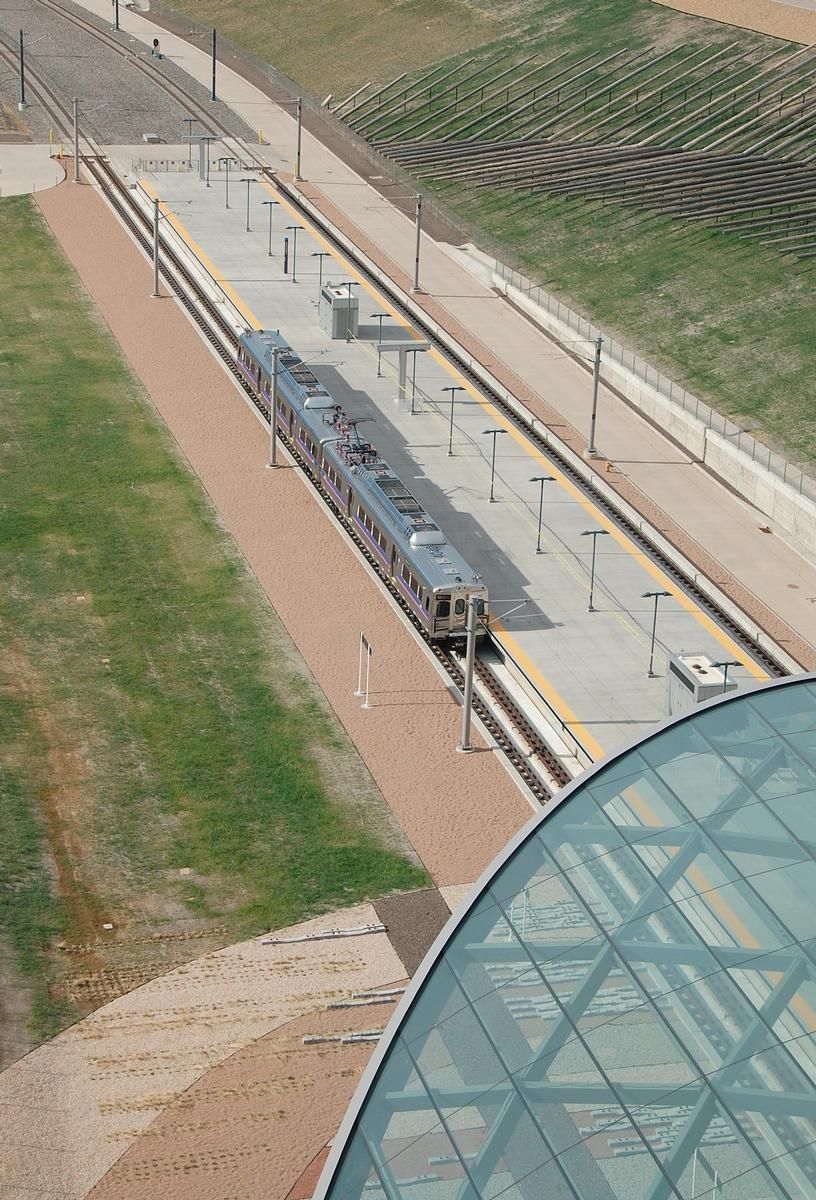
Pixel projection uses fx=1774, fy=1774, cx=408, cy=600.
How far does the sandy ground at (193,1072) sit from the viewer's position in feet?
113

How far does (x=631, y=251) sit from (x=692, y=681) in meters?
49.8

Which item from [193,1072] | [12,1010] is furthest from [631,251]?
[193,1072]

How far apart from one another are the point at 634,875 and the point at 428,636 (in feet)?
102

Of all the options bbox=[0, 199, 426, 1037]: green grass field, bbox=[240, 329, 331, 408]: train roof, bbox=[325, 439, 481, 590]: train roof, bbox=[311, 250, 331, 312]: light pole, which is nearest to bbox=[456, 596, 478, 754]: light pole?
bbox=[0, 199, 426, 1037]: green grass field

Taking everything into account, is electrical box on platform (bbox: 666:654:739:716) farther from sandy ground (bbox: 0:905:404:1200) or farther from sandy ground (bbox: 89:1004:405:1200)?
sandy ground (bbox: 89:1004:405:1200)

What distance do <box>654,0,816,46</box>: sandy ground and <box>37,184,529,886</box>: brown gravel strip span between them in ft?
164

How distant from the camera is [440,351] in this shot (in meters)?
84.1

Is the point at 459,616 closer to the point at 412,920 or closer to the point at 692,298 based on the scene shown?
the point at 412,920

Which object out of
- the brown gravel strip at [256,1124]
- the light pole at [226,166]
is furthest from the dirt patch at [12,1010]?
the light pole at [226,166]

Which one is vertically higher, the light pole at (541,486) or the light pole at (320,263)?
the light pole at (320,263)

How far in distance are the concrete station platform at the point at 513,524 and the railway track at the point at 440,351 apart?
832 mm

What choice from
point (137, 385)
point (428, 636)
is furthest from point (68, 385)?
point (428, 636)

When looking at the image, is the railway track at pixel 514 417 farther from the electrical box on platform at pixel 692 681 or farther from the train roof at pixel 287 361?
the train roof at pixel 287 361

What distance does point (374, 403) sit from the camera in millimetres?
76250
